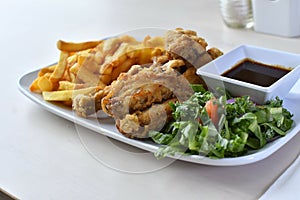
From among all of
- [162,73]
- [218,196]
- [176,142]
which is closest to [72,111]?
[162,73]

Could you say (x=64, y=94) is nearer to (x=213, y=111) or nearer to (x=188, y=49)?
(x=188, y=49)

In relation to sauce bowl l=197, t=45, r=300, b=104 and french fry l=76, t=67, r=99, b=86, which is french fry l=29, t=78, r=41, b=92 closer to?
french fry l=76, t=67, r=99, b=86

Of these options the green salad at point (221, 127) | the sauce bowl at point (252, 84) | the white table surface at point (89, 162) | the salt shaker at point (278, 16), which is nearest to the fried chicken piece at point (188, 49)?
the sauce bowl at point (252, 84)

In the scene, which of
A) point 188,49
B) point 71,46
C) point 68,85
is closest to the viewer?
point 188,49

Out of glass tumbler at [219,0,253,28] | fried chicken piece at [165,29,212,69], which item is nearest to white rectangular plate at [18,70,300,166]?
fried chicken piece at [165,29,212,69]

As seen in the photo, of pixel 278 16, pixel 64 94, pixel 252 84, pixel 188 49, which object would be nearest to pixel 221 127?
pixel 252 84

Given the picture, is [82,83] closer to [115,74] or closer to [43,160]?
[115,74]
